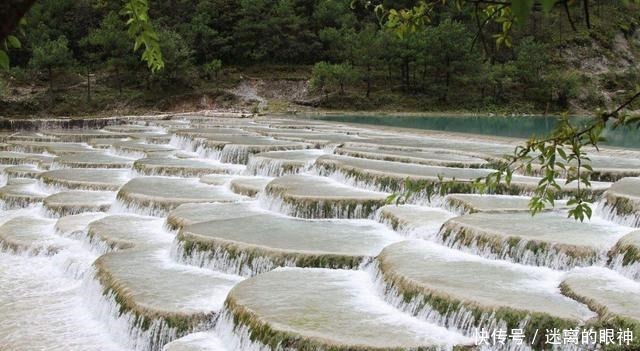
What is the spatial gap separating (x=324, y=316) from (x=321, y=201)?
18.5 feet

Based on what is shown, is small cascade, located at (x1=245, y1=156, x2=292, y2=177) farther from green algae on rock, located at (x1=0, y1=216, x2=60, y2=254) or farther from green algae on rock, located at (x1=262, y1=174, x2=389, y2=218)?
green algae on rock, located at (x1=0, y1=216, x2=60, y2=254)

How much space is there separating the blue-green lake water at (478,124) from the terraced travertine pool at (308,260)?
1388 centimetres

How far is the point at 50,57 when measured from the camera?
44.2 metres

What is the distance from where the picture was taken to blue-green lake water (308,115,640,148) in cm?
3161

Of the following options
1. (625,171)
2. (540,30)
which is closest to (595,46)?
(540,30)

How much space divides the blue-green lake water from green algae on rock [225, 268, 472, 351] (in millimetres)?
22690

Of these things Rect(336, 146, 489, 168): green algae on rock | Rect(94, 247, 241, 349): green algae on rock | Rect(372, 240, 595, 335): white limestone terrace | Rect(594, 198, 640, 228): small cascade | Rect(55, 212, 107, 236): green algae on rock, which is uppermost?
Rect(336, 146, 489, 168): green algae on rock

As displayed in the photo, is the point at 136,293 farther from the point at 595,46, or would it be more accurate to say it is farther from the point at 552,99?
the point at 595,46

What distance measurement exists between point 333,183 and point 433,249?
564cm

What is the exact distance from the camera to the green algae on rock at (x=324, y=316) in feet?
22.0

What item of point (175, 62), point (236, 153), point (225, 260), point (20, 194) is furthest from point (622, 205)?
point (175, 62)

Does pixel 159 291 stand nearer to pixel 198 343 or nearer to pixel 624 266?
pixel 198 343

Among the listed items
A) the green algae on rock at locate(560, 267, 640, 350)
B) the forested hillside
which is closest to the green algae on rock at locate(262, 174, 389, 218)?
the green algae on rock at locate(560, 267, 640, 350)

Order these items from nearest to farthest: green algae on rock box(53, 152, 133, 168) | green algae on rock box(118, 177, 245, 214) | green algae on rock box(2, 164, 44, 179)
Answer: green algae on rock box(118, 177, 245, 214)
green algae on rock box(2, 164, 44, 179)
green algae on rock box(53, 152, 133, 168)
